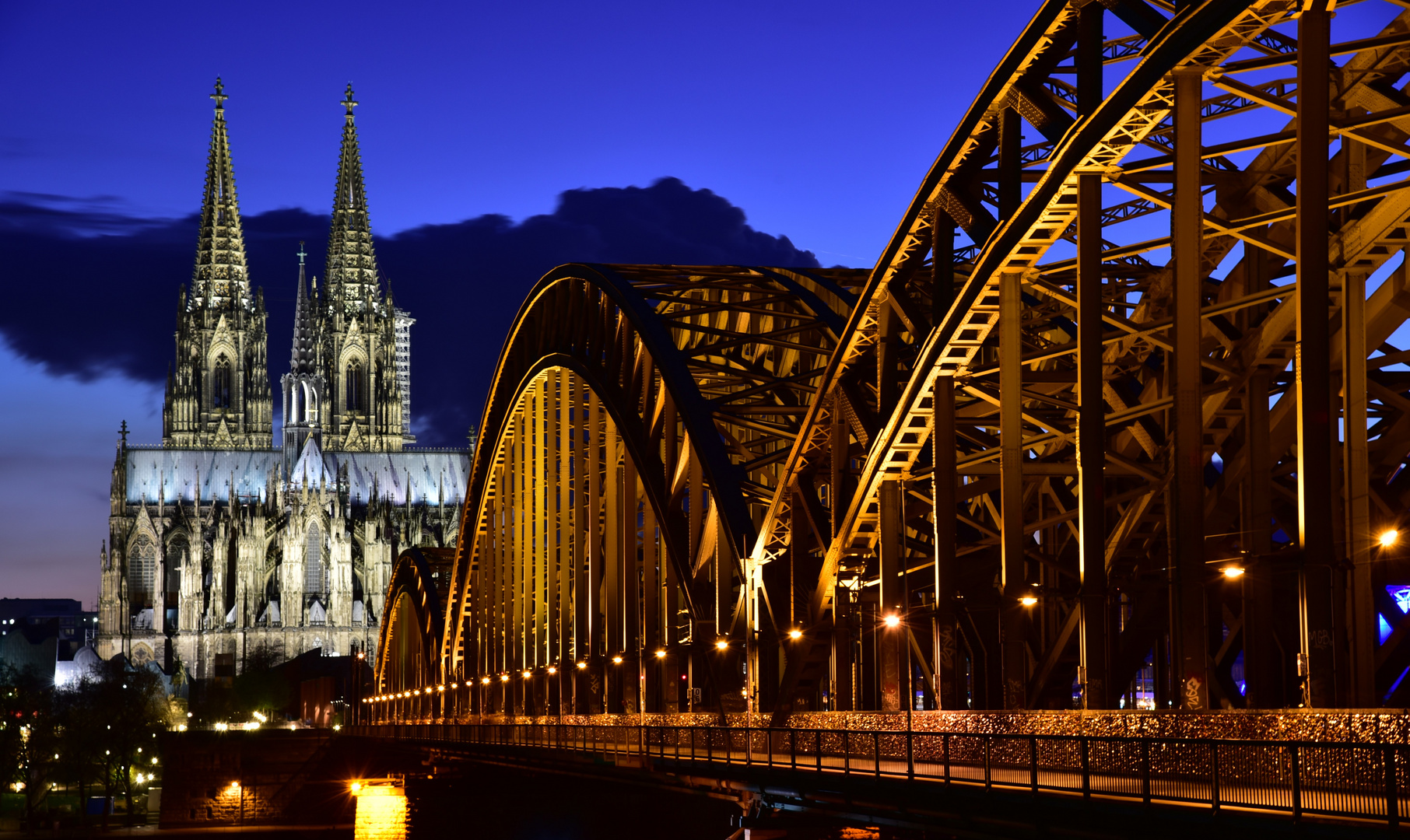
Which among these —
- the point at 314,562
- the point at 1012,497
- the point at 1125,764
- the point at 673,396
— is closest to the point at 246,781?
the point at 673,396

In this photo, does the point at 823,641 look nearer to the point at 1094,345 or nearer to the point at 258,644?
the point at 1094,345

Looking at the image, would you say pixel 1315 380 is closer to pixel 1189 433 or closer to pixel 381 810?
pixel 1189 433

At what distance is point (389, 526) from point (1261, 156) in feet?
547

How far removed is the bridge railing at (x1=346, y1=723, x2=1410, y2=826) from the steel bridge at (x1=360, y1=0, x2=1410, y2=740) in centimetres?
181

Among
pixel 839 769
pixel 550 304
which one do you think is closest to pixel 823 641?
pixel 839 769

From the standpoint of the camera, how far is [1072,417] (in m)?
31.7

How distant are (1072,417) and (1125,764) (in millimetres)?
14606

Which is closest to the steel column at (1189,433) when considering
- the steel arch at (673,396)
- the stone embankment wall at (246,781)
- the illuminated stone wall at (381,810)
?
the steel arch at (673,396)

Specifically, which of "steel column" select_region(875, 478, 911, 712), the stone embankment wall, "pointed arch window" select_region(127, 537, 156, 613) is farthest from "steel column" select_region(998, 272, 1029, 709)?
"pointed arch window" select_region(127, 537, 156, 613)

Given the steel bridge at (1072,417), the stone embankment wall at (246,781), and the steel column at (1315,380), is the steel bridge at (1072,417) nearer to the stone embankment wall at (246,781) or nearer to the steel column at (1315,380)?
the steel column at (1315,380)

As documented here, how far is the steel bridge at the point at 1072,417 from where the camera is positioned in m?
19.7

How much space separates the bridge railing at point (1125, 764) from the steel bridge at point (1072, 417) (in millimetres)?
1809

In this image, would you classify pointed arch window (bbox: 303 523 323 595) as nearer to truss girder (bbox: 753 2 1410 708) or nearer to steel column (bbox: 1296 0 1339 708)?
truss girder (bbox: 753 2 1410 708)

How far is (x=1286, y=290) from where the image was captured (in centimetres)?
2294
